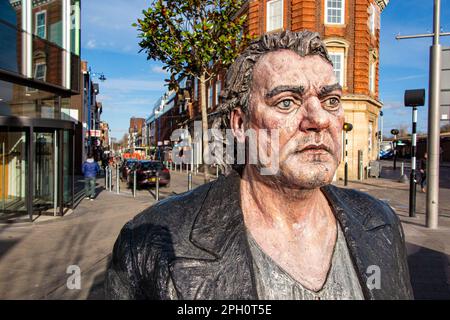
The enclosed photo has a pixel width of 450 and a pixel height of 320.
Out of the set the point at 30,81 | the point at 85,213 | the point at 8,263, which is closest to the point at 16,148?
the point at 30,81

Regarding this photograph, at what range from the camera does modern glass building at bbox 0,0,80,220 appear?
944 cm

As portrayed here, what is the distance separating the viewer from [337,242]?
1537 mm

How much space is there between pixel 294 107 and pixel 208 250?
0.62m

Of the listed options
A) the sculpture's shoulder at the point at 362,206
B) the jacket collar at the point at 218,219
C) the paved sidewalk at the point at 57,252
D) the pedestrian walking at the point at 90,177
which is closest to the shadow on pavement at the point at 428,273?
the sculpture's shoulder at the point at 362,206

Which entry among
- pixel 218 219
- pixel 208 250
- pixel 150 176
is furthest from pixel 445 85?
pixel 150 176

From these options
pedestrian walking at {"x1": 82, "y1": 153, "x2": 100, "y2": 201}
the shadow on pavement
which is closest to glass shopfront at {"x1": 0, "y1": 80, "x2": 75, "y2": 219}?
pedestrian walking at {"x1": 82, "y1": 153, "x2": 100, "y2": 201}

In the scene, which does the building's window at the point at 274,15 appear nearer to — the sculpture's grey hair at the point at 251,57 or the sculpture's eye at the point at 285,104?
the sculpture's grey hair at the point at 251,57

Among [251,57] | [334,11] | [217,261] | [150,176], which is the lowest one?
[150,176]

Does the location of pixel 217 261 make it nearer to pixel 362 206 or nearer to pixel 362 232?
pixel 362 232

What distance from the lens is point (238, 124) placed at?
1566 mm

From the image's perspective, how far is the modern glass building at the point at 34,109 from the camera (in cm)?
944

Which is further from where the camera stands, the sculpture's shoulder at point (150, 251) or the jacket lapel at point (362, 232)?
the jacket lapel at point (362, 232)

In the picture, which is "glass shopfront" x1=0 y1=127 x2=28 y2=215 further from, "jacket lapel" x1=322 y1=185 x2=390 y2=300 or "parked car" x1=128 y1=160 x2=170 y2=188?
"jacket lapel" x1=322 y1=185 x2=390 y2=300
